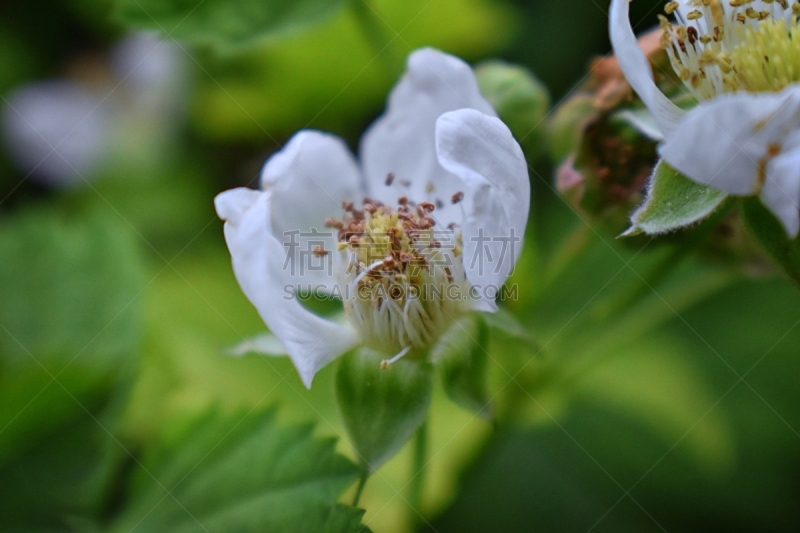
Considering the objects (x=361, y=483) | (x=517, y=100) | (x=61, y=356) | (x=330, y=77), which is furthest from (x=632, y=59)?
(x=330, y=77)

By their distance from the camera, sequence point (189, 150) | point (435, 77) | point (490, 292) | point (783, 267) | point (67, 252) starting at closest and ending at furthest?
point (783, 267) < point (490, 292) < point (435, 77) < point (67, 252) < point (189, 150)

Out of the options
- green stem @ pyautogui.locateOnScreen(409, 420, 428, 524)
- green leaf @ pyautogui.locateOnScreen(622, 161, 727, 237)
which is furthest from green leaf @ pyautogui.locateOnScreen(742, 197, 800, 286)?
green stem @ pyautogui.locateOnScreen(409, 420, 428, 524)

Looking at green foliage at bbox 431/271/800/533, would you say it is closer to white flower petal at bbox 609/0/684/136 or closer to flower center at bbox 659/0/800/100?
flower center at bbox 659/0/800/100

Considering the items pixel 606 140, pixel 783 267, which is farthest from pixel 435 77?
Answer: pixel 783 267

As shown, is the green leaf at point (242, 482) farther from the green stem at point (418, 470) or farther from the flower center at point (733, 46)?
the flower center at point (733, 46)

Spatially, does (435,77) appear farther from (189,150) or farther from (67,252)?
(189,150)

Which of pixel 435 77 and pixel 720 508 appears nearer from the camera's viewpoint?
pixel 435 77
